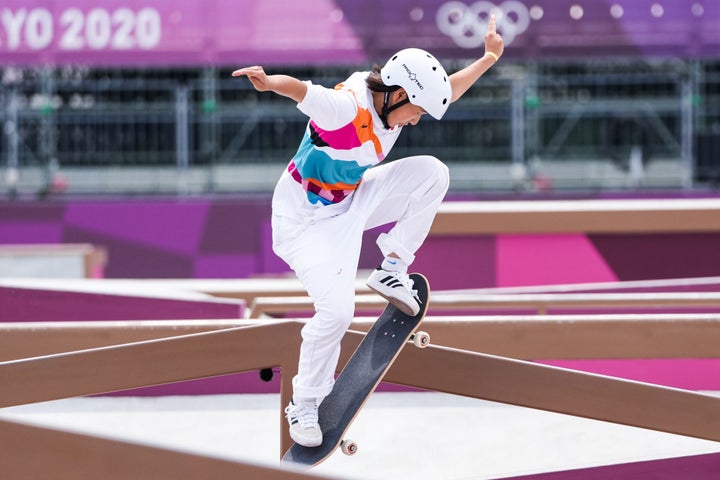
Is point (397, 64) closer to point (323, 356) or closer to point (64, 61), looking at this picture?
point (323, 356)

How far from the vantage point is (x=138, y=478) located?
2.59 meters

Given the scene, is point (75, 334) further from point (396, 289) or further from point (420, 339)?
point (420, 339)

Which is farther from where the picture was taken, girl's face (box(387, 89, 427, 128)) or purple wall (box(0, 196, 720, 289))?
purple wall (box(0, 196, 720, 289))

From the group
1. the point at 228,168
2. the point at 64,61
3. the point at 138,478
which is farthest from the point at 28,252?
the point at 138,478

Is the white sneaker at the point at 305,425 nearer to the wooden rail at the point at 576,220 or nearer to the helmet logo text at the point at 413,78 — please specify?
the helmet logo text at the point at 413,78

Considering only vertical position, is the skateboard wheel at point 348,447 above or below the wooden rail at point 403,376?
below

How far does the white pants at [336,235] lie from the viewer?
388cm

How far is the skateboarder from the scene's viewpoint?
152 inches

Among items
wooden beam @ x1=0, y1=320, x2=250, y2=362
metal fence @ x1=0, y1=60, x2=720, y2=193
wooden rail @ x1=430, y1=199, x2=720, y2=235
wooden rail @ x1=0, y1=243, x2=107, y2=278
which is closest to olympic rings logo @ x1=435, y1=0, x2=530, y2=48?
metal fence @ x1=0, y1=60, x2=720, y2=193

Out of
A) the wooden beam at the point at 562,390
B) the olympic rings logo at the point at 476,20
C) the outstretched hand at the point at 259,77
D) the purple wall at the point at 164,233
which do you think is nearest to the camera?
the outstretched hand at the point at 259,77

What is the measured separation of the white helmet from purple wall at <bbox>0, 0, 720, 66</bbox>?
1116cm

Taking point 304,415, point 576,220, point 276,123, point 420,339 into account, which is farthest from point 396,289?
point 276,123

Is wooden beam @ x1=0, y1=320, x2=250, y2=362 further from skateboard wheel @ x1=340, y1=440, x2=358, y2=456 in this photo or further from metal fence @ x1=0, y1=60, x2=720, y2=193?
metal fence @ x1=0, y1=60, x2=720, y2=193

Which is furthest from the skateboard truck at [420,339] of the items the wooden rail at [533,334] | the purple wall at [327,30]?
the purple wall at [327,30]
